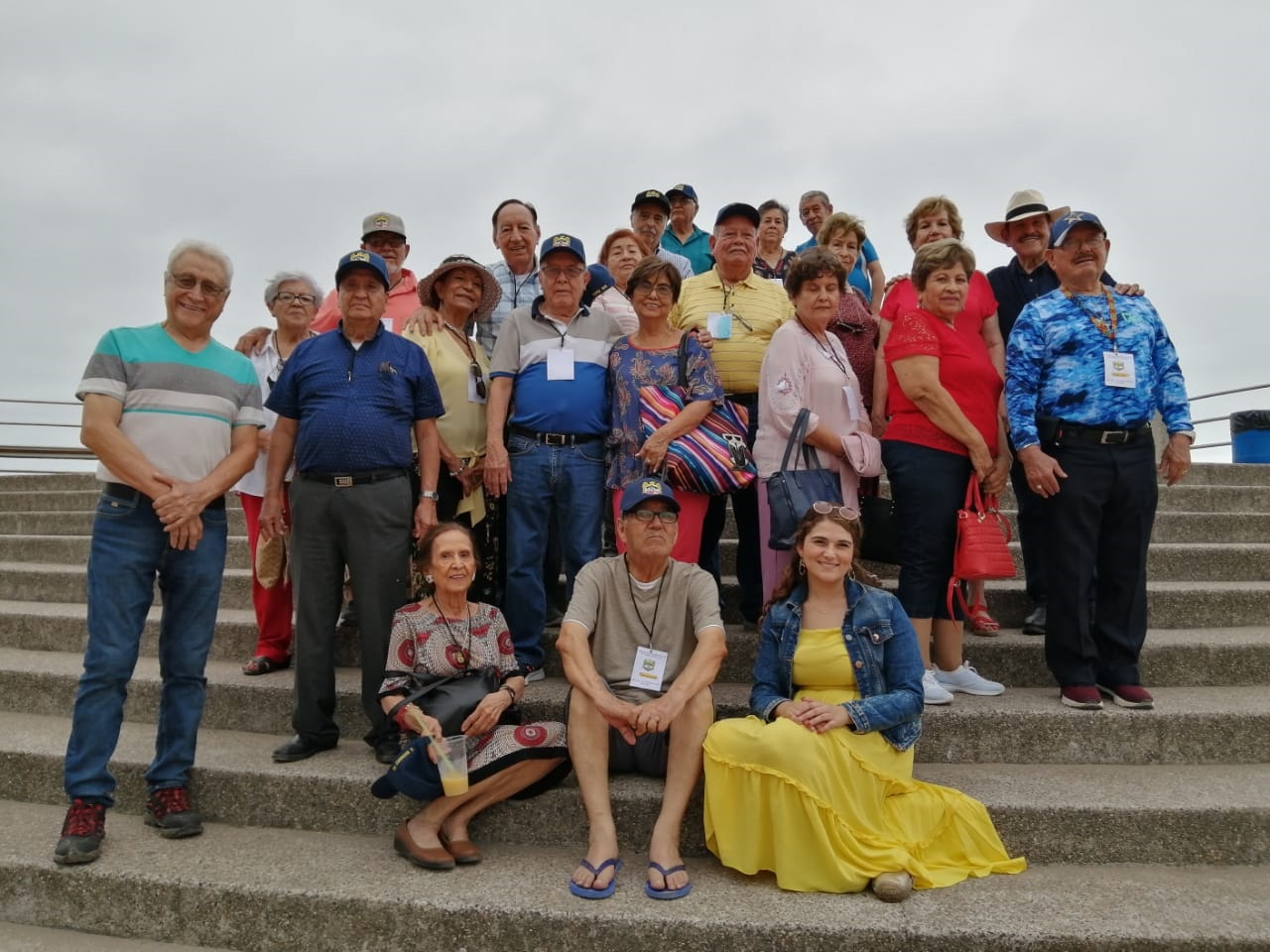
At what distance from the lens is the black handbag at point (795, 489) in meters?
3.44

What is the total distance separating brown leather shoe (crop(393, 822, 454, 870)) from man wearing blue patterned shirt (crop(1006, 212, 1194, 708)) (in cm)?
264

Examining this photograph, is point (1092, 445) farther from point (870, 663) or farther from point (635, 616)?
point (635, 616)

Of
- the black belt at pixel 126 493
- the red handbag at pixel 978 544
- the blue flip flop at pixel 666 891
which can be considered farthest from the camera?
the red handbag at pixel 978 544

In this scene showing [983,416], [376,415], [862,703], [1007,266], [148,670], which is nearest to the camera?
[862,703]

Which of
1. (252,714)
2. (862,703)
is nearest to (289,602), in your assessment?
(252,714)

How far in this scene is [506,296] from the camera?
451cm

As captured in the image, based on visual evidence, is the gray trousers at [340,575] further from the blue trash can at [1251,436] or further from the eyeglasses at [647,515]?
the blue trash can at [1251,436]

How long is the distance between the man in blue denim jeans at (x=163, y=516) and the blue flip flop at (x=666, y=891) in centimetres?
176

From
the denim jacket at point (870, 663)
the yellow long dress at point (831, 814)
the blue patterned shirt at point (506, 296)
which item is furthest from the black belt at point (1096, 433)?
the blue patterned shirt at point (506, 296)

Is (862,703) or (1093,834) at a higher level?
(862,703)

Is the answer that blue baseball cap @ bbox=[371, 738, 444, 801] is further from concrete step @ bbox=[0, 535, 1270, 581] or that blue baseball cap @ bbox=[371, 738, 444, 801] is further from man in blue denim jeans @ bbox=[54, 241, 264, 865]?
concrete step @ bbox=[0, 535, 1270, 581]

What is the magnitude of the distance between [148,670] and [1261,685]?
551 cm

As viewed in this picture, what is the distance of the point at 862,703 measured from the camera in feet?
9.24

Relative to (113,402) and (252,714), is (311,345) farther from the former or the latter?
(252,714)
